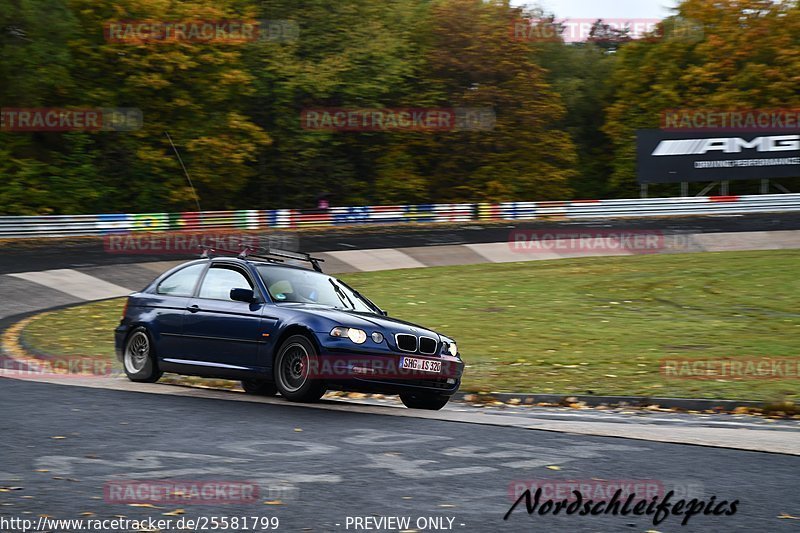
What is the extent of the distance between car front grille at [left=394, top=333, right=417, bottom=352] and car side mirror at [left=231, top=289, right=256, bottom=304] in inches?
67.4

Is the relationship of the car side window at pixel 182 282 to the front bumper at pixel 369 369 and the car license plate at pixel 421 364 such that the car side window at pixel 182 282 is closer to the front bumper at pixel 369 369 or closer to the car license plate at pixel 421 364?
the front bumper at pixel 369 369

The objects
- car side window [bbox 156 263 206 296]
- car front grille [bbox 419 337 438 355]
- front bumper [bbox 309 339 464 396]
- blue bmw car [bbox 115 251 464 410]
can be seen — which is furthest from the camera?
car side window [bbox 156 263 206 296]

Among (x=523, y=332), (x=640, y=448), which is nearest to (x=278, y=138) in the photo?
(x=523, y=332)

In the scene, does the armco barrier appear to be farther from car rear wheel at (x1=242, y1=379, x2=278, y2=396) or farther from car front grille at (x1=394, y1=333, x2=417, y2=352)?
car front grille at (x1=394, y1=333, x2=417, y2=352)

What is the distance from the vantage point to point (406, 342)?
11.2m

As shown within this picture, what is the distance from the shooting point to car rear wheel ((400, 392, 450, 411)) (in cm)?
1175

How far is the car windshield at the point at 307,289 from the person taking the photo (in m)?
12.0

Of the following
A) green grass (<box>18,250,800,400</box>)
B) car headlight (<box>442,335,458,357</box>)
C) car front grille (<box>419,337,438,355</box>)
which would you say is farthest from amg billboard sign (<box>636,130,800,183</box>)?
car front grille (<box>419,337,438,355</box>)

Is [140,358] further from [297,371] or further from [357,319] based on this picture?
[357,319]

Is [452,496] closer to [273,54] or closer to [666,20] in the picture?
[273,54]

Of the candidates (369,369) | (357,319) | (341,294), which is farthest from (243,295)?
(369,369)

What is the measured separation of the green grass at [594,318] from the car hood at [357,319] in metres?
2.21

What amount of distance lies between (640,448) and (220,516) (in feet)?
12.3

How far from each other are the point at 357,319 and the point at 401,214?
35.6m
